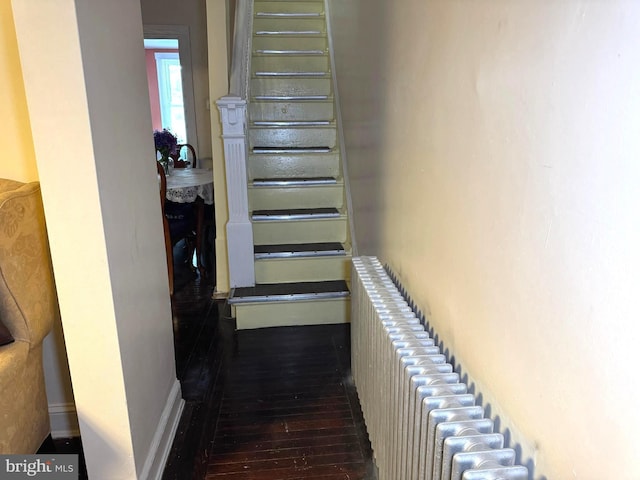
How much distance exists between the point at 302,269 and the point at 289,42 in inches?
85.7

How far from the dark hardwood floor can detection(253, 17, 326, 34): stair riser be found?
8.69ft

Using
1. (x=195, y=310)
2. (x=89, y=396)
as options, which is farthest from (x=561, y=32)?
(x=195, y=310)

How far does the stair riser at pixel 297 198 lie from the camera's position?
133 inches

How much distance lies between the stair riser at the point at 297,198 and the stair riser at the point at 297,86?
0.95 metres

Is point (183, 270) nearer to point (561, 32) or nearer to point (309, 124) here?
point (309, 124)

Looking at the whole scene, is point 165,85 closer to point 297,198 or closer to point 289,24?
point 289,24

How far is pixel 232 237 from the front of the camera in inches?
119

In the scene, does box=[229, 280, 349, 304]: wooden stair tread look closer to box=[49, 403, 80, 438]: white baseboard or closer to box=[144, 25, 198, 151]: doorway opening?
box=[49, 403, 80, 438]: white baseboard

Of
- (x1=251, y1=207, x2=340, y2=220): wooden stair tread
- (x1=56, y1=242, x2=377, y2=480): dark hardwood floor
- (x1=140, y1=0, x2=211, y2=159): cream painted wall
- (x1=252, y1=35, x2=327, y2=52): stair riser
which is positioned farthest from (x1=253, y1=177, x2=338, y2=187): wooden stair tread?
(x1=140, y1=0, x2=211, y2=159): cream painted wall

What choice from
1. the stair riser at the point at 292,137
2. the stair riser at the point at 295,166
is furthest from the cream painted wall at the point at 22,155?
the stair riser at the point at 292,137

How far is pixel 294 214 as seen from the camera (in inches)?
128

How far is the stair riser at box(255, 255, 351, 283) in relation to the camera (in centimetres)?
309

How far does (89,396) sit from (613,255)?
4.87ft

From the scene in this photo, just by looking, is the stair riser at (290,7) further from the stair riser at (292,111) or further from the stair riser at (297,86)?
the stair riser at (292,111)
